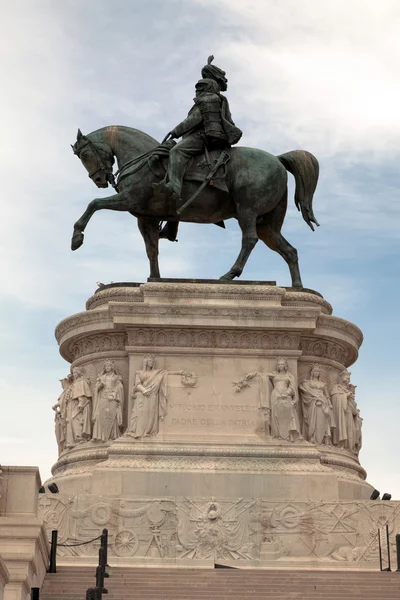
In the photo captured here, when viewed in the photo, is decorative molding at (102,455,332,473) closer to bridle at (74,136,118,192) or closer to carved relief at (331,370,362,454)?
carved relief at (331,370,362,454)

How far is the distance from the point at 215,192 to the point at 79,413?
6875 millimetres

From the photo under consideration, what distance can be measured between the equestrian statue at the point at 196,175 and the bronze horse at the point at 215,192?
3 centimetres

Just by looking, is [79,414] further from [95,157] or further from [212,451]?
[95,157]

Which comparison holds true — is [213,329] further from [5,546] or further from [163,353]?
[5,546]

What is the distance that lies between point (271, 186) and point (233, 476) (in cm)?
813

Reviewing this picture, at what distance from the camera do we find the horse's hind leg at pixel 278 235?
35.6m

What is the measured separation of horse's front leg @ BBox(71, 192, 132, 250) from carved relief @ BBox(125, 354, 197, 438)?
13.8ft

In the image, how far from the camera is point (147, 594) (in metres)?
25.2

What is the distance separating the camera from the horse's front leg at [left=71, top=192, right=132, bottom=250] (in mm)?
34344

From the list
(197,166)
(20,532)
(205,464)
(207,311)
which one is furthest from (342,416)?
(20,532)

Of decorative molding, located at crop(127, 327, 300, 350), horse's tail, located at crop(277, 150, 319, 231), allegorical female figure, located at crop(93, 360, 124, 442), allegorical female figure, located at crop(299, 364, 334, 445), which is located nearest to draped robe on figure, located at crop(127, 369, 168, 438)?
allegorical female figure, located at crop(93, 360, 124, 442)

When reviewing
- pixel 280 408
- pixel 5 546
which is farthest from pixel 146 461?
pixel 5 546

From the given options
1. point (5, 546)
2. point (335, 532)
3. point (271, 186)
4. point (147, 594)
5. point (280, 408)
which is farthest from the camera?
point (271, 186)

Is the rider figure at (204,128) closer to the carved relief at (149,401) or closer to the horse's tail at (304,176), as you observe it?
the horse's tail at (304,176)
